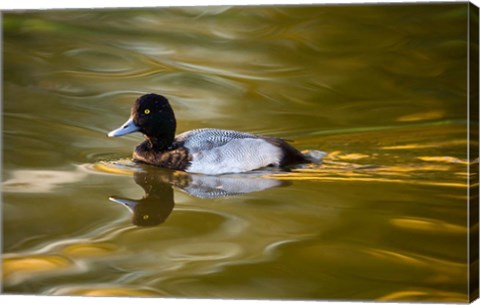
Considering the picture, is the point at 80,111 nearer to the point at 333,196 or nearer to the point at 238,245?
the point at 238,245

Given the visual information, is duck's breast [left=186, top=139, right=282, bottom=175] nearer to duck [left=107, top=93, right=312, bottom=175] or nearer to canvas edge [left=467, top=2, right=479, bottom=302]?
duck [left=107, top=93, right=312, bottom=175]

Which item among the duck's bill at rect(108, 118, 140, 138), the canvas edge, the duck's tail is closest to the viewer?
the canvas edge

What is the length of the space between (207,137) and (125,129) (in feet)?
1.09

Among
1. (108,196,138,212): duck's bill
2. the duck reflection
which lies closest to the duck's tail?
the duck reflection

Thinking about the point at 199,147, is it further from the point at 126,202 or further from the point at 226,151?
the point at 126,202

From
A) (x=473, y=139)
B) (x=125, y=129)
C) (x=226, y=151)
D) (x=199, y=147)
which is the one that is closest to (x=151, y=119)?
(x=125, y=129)

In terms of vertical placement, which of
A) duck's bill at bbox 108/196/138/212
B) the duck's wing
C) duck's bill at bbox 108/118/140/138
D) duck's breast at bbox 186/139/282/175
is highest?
duck's bill at bbox 108/118/140/138

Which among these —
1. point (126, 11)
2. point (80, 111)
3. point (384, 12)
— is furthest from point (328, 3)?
point (80, 111)

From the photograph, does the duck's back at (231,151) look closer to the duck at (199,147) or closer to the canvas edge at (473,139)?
the duck at (199,147)

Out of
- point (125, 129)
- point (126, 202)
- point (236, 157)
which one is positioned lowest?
point (126, 202)

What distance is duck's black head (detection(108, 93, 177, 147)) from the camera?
12.2 feet

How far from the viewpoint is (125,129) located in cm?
375

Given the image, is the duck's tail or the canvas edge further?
the duck's tail

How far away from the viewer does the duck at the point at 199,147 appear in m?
3.68
